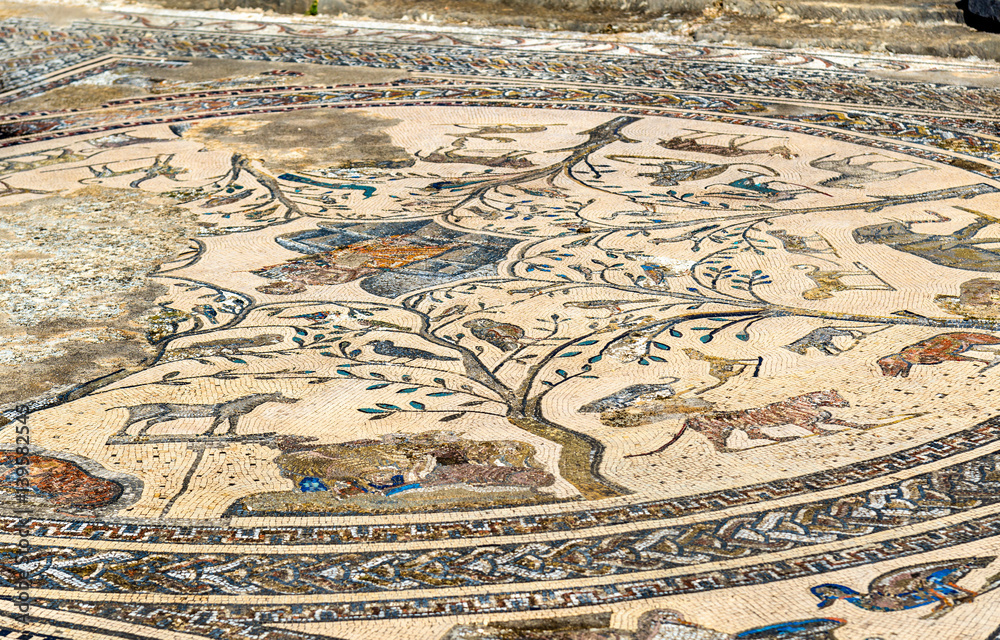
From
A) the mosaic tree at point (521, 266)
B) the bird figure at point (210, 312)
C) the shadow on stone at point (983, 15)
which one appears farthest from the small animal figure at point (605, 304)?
the shadow on stone at point (983, 15)

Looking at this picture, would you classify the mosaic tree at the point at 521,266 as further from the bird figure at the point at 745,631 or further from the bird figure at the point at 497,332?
the bird figure at the point at 745,631

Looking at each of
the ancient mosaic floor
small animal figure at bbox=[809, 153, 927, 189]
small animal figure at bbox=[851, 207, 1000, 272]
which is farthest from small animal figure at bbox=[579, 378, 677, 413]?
small animal figure at bbox=[809, 153, 927, 189]

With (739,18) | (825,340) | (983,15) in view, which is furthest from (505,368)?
(983,15)

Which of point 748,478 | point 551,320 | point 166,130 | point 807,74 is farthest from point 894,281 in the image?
point 166,130

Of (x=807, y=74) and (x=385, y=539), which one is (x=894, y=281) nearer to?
(x=385, y=539)

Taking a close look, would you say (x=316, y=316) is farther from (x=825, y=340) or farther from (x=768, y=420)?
(x=825, y=340)

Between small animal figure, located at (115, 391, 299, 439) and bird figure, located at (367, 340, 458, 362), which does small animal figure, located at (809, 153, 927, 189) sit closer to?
bird figure, located at (367, 340, 458, 362)
